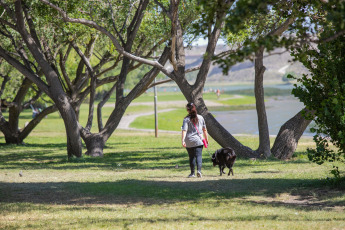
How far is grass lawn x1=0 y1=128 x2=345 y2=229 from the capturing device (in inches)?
294

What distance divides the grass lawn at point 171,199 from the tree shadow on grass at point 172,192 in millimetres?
16

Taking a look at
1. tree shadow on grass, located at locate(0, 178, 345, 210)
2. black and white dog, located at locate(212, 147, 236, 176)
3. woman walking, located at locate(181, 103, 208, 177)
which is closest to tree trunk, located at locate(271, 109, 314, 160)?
black and white dog, located at locate(212, 147, 236, 176)

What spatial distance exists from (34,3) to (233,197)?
469 inches

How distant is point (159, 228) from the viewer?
23.4 ft

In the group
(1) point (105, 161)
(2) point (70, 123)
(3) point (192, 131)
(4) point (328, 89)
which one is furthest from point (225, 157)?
(2) point (70, 123)

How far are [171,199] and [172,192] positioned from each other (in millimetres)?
680

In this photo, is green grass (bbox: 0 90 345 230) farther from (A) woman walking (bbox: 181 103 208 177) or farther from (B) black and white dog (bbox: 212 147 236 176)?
(A) woman walking (bbox: 181 103 208 177)

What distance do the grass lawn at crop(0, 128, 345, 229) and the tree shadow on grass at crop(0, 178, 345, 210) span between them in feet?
0.05

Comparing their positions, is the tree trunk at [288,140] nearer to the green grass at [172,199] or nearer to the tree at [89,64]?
the green grass at [172,199]

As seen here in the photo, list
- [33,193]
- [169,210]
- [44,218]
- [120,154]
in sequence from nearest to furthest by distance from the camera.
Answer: [44,218]
[169,210]
[33,193]
[120,154]

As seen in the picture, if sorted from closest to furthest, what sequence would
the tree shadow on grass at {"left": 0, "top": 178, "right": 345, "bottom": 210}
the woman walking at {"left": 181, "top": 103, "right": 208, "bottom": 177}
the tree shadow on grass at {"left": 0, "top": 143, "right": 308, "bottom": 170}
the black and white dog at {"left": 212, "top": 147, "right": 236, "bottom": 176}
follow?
1. the tree shadow on grass at {"left": 0, "top": 178, "right": 345, "bottom": 210}
2. the woman walking at {"left": 181, "top": 103, "right": 208, "bottom": 177}
3. the black and white dog at {"left": 212, "top": 147, "right": 236, "bottom": 176}
4. the tree shadow on grass at {"left": 0, "top": 143, "right": 308, "bottom": 170}

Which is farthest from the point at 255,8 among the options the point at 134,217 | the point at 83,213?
the point at 83,213

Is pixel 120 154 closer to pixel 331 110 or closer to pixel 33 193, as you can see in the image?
pixel 33 193

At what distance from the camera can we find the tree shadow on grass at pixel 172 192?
919 centimetres
